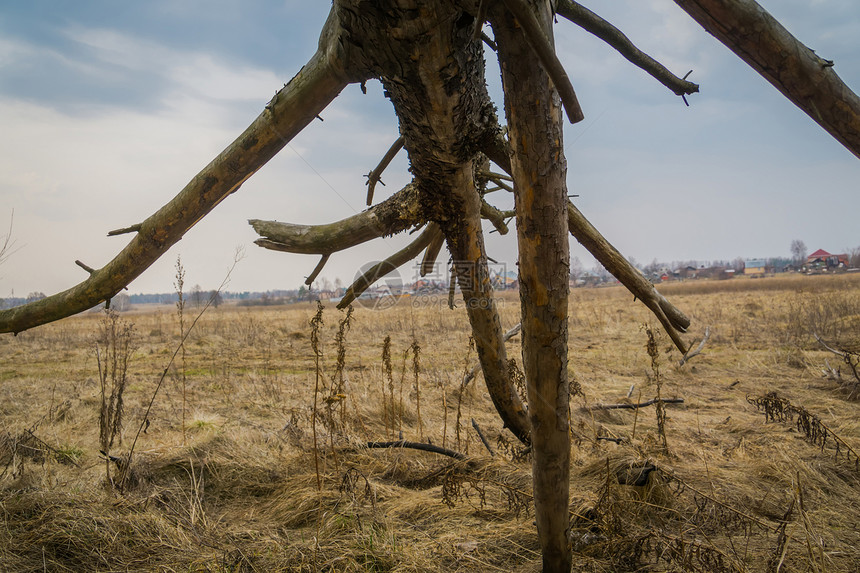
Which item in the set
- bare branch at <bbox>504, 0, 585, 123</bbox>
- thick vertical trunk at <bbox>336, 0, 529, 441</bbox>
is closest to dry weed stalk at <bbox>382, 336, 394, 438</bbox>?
thick vertical trunk at <bbox>336, 0, 529, 441</bbox>

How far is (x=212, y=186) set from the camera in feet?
7.32

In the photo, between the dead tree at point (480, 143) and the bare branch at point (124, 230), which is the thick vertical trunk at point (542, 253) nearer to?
the dead tree at point (480, 143)

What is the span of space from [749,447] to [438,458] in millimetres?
2800

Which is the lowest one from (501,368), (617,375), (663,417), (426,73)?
(617,375)

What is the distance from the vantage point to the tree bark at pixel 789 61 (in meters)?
1.20

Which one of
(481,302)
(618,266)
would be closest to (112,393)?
(481,302)

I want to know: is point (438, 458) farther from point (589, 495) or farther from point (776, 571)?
point (776, 571)

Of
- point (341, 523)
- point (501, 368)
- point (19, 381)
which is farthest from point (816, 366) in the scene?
point (19, 381)

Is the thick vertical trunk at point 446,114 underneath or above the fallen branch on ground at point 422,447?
above

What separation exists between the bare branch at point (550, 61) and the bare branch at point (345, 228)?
1.82 meters

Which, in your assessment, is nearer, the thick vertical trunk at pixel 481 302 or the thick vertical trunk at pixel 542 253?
the thick vertical trunk at pixel 542 253

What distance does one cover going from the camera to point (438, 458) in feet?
11.9

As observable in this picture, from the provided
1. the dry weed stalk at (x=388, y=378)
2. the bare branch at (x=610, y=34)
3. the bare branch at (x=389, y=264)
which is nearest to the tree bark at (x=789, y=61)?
the bare branch at (x=610, y=34)

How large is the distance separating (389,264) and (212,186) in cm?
164
